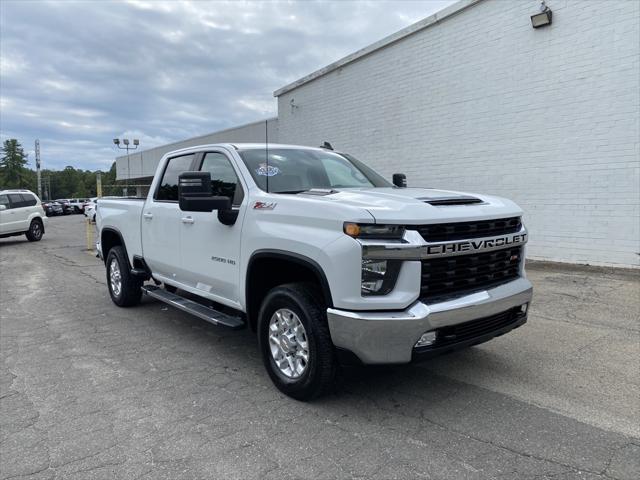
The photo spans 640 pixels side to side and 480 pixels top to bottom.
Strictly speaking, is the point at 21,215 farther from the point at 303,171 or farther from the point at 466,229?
the point at 466,229

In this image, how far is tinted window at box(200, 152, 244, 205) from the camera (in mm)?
4348

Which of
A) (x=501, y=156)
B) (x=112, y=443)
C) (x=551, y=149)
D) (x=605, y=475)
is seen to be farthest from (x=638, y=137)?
(x=112, y=443)

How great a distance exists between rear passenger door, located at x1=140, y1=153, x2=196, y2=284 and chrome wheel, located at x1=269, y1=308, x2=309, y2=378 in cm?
179

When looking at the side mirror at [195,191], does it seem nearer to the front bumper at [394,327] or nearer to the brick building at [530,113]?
the front bumper at [394,327]

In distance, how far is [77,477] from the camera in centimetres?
272

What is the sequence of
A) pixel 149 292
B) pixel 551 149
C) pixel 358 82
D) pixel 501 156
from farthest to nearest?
1. pixel 358 82
2. pixel 501 156
3. pixel 551 149
4. pixel 149 292

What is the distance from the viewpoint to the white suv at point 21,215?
1675 centimetres

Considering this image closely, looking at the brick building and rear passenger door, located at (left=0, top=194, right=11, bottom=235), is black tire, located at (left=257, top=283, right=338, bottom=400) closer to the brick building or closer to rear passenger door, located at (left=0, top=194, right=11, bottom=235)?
the brick building

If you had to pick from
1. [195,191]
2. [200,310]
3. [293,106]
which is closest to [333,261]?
[195,191]

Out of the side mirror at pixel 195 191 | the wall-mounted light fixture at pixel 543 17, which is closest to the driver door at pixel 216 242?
the side mirror at pixel 195 191

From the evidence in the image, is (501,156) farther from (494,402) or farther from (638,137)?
(494,402)

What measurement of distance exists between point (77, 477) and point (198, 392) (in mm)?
1214

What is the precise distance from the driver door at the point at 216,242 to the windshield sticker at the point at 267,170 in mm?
210

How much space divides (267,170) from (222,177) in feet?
1.85
